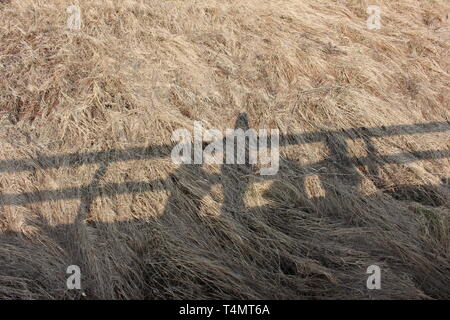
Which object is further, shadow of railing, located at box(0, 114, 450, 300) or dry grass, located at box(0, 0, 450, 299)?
shadow of railing, located at box(0, 114, 450, 300)

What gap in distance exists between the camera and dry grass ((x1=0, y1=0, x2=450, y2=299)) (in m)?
3.29

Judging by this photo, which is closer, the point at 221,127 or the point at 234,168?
the point at 234,168

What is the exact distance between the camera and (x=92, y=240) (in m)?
3.38

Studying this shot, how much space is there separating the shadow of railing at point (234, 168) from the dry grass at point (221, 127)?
25 mm

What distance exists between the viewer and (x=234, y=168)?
3930 mm

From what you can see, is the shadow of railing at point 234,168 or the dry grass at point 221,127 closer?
the dry grass at point 221,127

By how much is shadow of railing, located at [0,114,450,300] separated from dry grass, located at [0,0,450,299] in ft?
0.08

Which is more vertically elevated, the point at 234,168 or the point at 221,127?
the point at 221,127

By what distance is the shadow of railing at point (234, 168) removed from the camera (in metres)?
3.64

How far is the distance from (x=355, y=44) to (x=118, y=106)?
2.71 m

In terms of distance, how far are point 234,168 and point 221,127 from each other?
0.48m

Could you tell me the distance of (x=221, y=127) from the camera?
423cm

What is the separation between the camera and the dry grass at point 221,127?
10.8 feet
